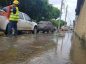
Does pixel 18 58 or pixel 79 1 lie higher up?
pixel 79 1

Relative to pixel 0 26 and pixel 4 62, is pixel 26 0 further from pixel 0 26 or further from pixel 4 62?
pixel 4 62

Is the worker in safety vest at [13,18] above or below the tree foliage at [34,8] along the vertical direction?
below

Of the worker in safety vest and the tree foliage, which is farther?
the tree foliage

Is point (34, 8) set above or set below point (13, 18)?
above

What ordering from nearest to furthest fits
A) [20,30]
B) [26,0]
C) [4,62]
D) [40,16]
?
1. [4,62]
2. [20,30]
3. [26,0]
4. [40,16]

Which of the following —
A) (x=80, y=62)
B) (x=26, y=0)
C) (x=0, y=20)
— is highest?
(x=26, y=0)

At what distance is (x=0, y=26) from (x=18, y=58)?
451 inches

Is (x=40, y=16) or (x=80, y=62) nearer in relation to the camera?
(x=80, y=62)

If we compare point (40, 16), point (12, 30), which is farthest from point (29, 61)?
point (40, 16)

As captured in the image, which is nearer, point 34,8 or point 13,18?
point 13,18

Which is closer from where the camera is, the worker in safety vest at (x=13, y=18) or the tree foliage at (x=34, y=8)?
the worker in safety vest at (x=13, y=18)

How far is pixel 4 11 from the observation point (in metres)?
20.8

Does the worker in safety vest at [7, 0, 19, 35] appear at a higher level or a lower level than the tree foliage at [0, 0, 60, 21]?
lower

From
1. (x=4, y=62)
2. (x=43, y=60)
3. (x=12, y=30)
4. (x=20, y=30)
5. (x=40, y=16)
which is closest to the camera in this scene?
(x=4, y=62)
